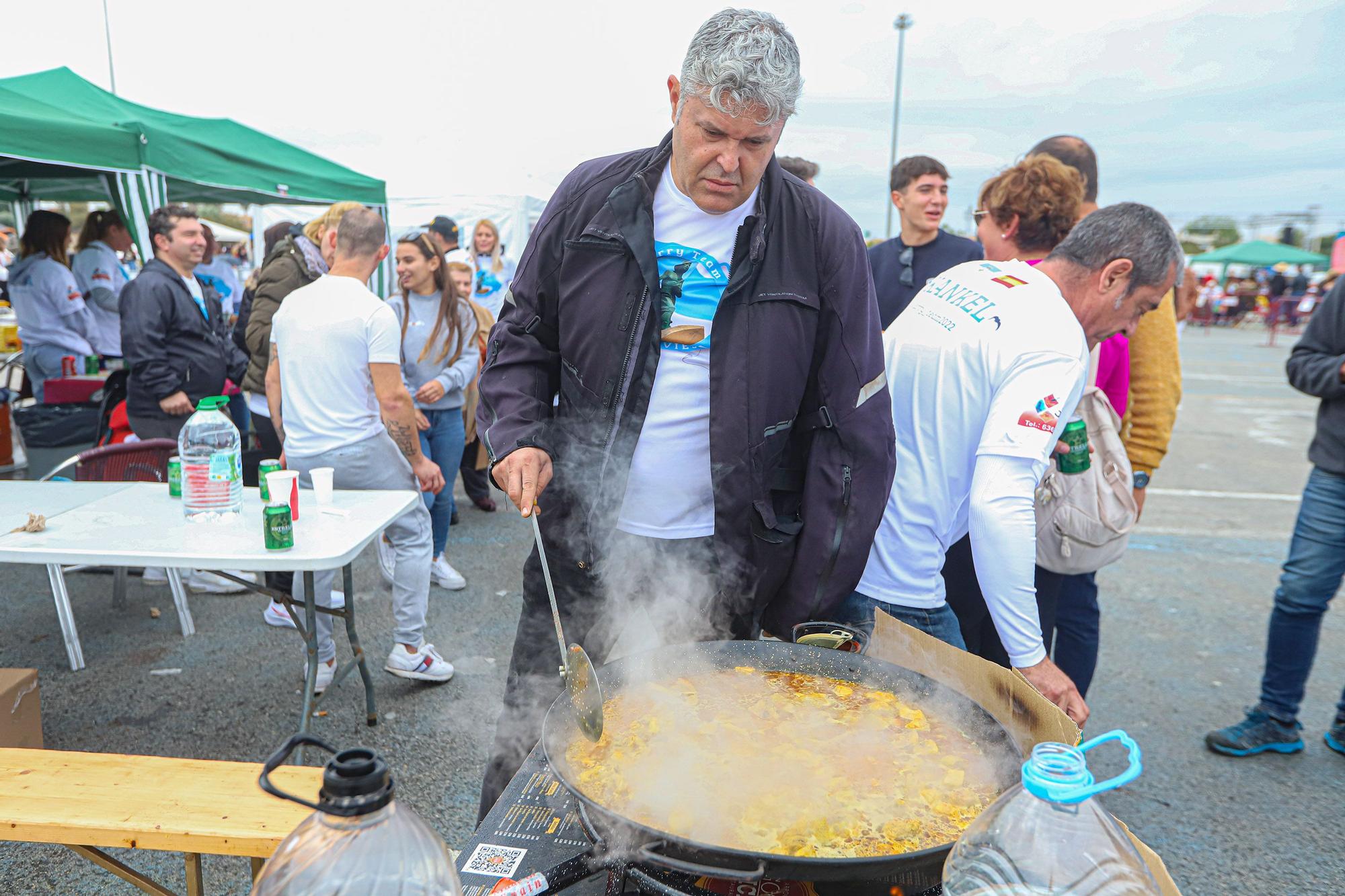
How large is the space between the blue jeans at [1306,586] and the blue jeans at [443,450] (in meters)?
4.11

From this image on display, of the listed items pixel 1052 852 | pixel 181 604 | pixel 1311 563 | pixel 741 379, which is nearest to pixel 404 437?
pixel 181 604

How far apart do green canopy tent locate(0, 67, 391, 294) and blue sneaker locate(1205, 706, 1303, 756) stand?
663cm

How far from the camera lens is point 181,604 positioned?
442 cm

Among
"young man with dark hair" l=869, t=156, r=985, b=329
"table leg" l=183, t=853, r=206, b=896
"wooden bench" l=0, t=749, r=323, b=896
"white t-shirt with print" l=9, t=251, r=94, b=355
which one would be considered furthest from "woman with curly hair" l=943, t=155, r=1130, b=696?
"white t-shirt with print" l=9, t=251, r=94, b=355

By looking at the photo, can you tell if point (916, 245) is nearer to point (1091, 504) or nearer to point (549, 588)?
point (1091, 504)

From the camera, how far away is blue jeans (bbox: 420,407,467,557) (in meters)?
5.07

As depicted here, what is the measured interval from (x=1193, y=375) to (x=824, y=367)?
1752 cm

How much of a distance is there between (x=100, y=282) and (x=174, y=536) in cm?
611

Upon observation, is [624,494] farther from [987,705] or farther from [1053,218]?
[1053,218]

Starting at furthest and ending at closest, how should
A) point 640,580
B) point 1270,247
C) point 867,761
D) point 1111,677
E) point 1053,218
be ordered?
point 1270,247
point 1111,677
point 1053,218
point 640,580
point 867,761

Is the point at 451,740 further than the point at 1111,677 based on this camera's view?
No

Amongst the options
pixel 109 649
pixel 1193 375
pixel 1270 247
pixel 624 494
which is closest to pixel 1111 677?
pixel 624 494

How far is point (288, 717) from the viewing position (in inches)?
144

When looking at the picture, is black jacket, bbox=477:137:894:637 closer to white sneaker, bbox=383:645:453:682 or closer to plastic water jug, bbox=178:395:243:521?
Result: plastic water jug, bbox=178:395:243:521
